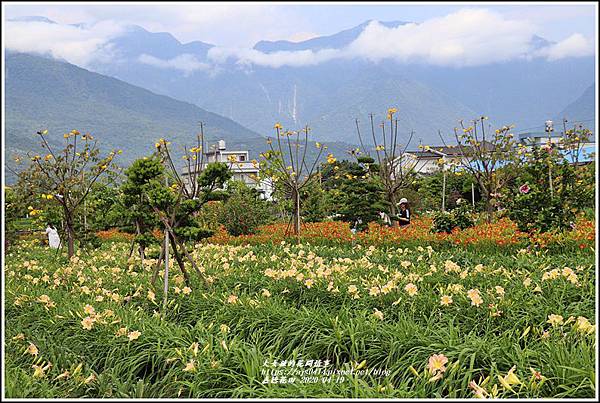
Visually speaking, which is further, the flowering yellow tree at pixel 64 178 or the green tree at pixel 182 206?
the flowering yellow tree at pixel 64 178

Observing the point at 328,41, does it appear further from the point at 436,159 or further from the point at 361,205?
the point at 436,159

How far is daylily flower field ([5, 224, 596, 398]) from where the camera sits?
110 inches

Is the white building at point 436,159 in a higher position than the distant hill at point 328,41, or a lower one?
lower

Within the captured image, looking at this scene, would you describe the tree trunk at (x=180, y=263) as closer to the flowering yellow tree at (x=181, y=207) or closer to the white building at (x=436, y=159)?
the flowering yellow tree at (x=181, y=207)

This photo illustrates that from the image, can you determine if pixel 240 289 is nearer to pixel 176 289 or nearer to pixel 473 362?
pixel 176 289

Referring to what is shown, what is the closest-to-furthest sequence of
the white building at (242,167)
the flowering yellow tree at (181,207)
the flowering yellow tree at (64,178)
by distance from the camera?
the flowering yellow tree at (181,207) → the flowering yellow tree at (64,178) → the white building at (242,167)

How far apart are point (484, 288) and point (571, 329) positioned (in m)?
1.23

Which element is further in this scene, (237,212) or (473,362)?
(237,212)

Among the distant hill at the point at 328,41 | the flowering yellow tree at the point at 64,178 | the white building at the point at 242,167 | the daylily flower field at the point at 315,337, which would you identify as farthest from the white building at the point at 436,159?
the daylily flower field at the point at 315,337

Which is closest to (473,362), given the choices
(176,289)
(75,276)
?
(176,289)

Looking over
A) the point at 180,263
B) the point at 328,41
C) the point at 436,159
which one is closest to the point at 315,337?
the point at 180,263

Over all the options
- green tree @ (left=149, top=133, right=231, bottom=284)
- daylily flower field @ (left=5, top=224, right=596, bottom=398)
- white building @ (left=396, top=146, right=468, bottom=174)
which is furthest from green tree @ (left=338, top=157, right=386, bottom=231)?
green tree @ (left=149, top=133, right=231, bottom=284)

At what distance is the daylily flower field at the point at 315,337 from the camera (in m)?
2.80

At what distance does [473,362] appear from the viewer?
9.38 feet
